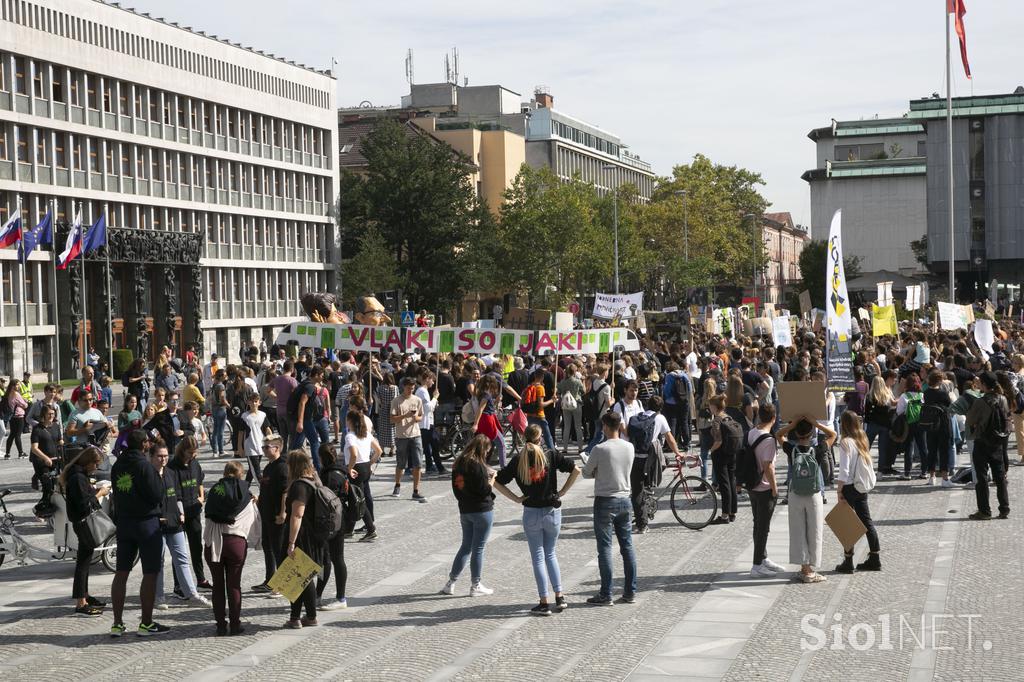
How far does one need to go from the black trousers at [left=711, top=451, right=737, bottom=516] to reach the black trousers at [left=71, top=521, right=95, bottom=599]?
7303 mm

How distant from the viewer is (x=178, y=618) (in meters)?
11.8

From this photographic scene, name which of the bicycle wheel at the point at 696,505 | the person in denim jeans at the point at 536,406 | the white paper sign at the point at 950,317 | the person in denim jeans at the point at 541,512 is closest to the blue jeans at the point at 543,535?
the person in denim jeans at the point at 541,512

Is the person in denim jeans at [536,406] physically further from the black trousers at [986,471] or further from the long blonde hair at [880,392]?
the black trousers at [986,471]

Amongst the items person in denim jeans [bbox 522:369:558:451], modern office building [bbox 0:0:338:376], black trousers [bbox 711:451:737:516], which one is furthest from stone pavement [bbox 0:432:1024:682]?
modern office building [bbox 0:0:338:376]

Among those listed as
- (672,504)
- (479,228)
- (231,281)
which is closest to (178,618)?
(672,504)

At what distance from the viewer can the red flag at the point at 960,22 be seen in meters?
44.5

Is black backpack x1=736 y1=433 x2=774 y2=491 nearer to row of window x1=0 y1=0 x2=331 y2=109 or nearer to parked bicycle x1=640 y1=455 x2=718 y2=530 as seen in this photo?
parked bicycle x1=640 y1=455 x2=718 y2=530

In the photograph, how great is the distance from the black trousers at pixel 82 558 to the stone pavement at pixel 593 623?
1.10 feet

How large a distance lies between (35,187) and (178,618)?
49.4 meters

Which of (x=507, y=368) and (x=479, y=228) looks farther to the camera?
(x=479, y=228)

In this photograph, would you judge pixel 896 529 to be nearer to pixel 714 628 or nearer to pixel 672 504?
pixel 672 504

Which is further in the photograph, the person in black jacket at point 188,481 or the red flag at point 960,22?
the red flag at point 960,22

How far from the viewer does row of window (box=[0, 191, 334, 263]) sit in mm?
58069

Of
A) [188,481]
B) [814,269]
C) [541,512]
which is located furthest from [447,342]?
[814,269]
